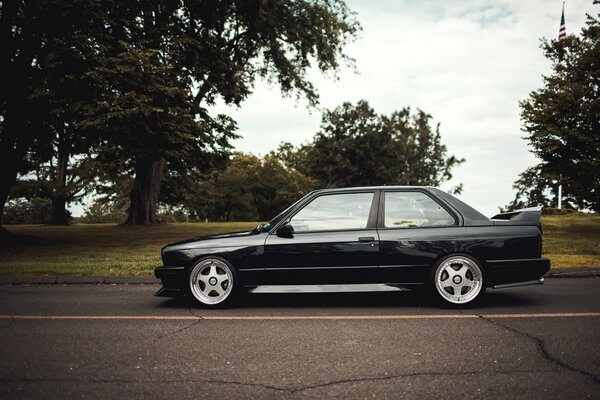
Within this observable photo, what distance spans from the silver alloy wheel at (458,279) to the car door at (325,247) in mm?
834

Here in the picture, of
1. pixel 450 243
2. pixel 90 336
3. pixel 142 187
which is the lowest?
pixel 90 336

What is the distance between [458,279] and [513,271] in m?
0.67

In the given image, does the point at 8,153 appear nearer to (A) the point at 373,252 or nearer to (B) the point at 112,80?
(B) the point at 112,80

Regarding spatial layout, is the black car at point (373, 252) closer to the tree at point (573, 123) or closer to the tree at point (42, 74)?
the tree at point (42, 74)

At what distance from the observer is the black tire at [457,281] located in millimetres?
5594

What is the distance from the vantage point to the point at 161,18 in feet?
53.4

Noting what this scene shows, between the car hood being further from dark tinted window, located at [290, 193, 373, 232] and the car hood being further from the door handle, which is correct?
the door handle

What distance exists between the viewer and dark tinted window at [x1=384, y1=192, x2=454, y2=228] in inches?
228

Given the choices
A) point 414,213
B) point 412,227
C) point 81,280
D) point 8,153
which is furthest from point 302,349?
point 8,153

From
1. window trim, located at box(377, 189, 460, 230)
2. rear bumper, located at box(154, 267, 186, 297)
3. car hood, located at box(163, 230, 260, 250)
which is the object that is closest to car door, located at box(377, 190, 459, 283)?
window trim, located at box(377, 189, 460, 230)

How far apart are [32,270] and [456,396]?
8.72m

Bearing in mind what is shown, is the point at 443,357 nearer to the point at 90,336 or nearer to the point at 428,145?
the point at 90,336

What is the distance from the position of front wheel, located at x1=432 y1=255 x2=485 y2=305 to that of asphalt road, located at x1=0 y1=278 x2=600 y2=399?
0.68 feet

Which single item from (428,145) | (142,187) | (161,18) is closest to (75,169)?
(142,187)
